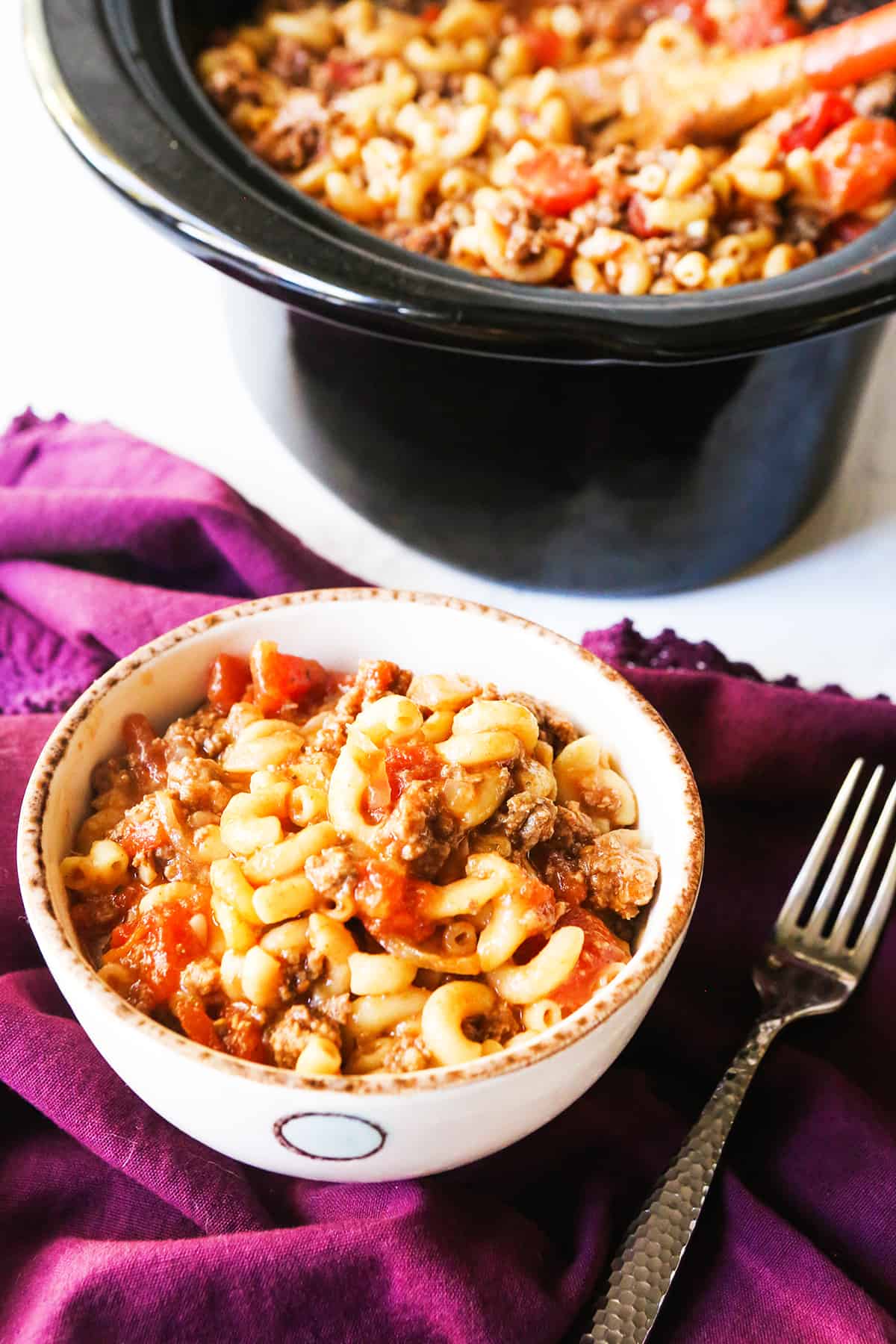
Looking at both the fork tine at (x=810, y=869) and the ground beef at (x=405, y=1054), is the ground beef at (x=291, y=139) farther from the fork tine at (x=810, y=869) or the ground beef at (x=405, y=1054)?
the ground beef at (x=405, y=1054)

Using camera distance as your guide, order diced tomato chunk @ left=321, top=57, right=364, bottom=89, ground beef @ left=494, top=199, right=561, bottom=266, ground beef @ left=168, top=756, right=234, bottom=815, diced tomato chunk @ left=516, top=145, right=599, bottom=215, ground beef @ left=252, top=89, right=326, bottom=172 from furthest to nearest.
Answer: diced tomato chunk @ left=321, top=57, right=364, bottom=89 → ground beef @ left=252, top=89, right=326, bottom=172 → diced tomato chunk @ left=516, top=145, right=599, bottom=215 → ground beef @ left=494, top=199, right=561, bottom=266 → ground beef @ left=168, top=756, right=234, bottom=815

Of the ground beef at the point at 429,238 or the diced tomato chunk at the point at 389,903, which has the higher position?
the ground beef at the point at 429,238

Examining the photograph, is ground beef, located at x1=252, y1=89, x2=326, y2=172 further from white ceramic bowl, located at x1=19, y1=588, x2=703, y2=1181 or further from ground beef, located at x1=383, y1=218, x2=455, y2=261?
white ceramic bowl, located at x1=19, y1=588, x2=703, y2=1181

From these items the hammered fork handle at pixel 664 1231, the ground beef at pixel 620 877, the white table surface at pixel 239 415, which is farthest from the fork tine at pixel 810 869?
the white table surface at pixel 239 415

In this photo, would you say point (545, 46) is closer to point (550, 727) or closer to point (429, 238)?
point (429, 238)

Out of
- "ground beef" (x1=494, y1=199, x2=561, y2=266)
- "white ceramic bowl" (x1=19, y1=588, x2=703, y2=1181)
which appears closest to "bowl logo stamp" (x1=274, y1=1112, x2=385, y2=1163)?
"white ceramic bowl" (x1=19, y1=588, x2=703, y2=1181)

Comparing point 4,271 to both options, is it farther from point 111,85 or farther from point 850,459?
point 850,459

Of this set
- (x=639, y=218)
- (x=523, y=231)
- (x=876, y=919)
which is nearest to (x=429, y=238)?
(x=523, y=231)
